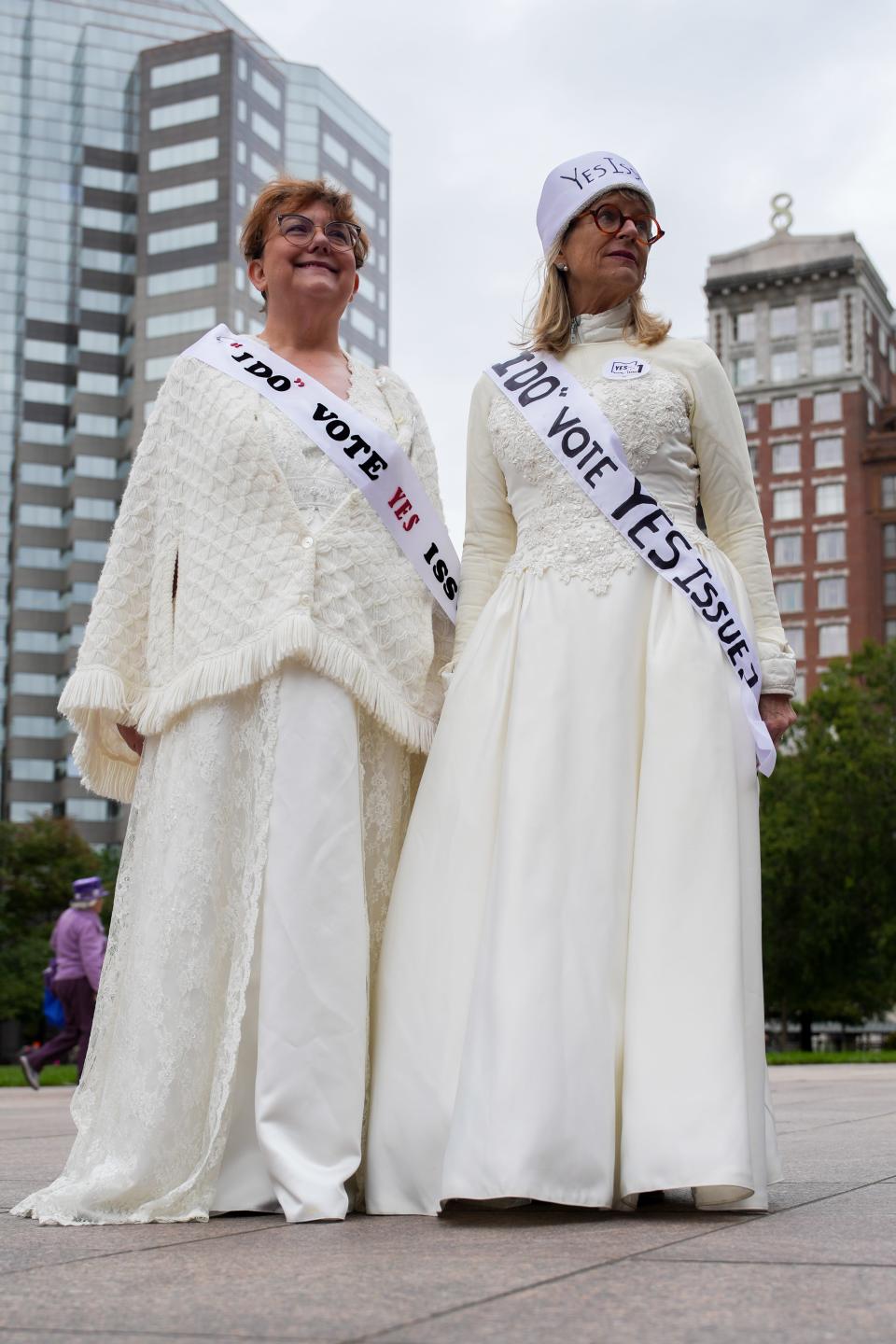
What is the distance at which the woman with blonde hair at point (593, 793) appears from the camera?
136 inches

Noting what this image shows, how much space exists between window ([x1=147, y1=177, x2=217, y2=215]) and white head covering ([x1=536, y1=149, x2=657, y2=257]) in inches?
3247

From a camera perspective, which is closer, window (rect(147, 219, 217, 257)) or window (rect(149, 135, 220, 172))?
window (rect(147, 219, 217, 257))

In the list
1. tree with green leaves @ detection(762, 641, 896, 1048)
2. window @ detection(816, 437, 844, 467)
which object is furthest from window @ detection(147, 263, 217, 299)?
tree with green leaves @ detection(762, 641, 896, 1048)

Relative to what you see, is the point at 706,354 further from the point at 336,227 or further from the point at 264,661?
the point at 264,661

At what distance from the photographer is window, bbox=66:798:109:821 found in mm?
83562

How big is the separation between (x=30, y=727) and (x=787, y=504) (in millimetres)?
38541

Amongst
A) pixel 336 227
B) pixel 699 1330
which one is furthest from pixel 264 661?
pixel 699 1330

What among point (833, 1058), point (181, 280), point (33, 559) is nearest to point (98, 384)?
point (181, 280)

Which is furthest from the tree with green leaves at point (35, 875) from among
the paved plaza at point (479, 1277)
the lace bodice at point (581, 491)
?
the paved plaza at point (479, 1277)

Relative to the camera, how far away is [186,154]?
3327 inches

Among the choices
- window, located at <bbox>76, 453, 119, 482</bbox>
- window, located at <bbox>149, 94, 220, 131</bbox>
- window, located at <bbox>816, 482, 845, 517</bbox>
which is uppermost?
window, located at <bbox>149, 94, 220, 131</bbox>

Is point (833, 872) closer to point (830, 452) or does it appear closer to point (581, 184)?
point (581, 184)

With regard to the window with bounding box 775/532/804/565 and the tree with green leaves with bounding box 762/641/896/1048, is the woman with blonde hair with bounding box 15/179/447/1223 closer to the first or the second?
the tree with green leaves with bounding box 762/641/896/1048
